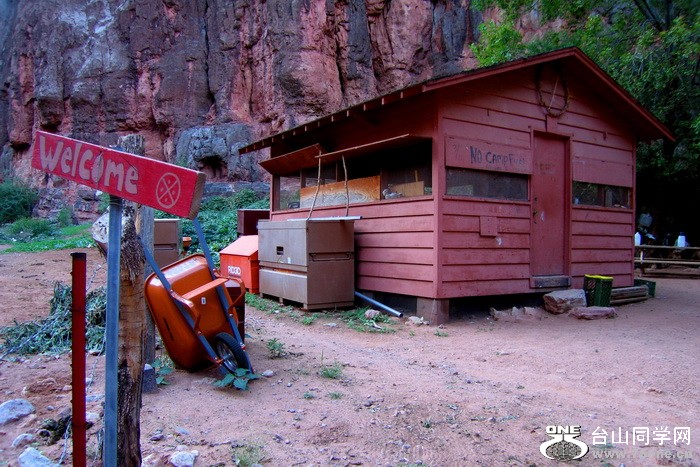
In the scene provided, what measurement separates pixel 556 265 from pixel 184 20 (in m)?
27.5

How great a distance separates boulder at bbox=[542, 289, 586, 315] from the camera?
324 inches

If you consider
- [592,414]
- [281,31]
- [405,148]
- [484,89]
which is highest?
[281,31]

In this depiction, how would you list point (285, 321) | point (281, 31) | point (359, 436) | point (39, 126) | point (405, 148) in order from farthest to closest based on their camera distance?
point (39, 126), point (281, 31), point (405, 148), point (285, 321), point (359, 436)

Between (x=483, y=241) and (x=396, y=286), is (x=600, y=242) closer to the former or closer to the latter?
(x=483, y=241)

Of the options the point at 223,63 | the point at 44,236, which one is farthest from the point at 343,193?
the point at 223,63

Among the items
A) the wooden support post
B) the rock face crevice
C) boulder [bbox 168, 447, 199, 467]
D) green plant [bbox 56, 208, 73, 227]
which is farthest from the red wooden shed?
green plant [bbox 56, 208, 73, 227]

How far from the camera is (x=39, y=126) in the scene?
102ft

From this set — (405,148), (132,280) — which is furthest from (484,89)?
(132,280)

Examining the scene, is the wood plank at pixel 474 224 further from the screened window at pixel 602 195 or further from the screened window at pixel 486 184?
the screened window at pixel 602 195

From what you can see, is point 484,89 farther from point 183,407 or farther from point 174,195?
point 174,195

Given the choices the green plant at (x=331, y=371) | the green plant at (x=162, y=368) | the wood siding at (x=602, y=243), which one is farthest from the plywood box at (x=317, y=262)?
the wood siding at (x=602, y=243)

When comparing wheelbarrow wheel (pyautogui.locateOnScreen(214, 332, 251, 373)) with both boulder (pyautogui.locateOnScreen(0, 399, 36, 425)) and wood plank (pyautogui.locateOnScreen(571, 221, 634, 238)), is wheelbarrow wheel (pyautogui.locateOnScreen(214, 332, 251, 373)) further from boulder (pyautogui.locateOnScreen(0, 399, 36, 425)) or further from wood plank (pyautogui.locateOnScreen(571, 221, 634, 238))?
wood plank (pyautogui.locateOnScreen(571, 221, 634, 238))

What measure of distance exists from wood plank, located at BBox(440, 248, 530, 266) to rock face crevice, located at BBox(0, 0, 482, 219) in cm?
1896

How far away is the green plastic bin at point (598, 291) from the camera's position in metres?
8.73
